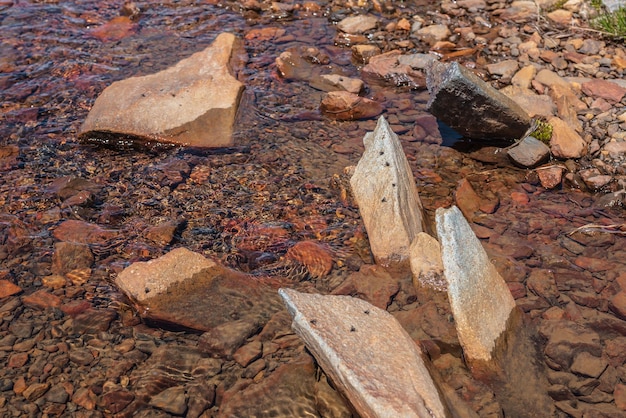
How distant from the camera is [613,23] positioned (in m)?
7.73

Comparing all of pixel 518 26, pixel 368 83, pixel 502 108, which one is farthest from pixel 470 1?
pixel 502 108

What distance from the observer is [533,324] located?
460 cm

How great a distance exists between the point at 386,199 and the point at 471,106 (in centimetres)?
172

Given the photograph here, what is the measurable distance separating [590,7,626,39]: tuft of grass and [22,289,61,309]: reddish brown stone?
262 inches

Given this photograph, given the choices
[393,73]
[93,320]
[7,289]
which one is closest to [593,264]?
[393,73]

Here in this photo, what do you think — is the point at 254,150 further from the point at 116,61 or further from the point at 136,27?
the point at 136,27

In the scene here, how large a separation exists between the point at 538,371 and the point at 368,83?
4360mm

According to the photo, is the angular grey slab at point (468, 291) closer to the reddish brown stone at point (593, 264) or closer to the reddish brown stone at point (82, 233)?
the reddish brown stone at point (593, 264)

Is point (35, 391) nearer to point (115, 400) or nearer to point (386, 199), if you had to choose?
point (115, 400)

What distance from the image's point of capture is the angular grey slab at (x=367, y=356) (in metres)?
3.43

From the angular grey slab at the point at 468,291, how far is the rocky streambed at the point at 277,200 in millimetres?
226

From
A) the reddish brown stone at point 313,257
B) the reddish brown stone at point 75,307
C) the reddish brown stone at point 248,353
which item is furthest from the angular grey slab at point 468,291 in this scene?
the reddish brown stone at point 75,307

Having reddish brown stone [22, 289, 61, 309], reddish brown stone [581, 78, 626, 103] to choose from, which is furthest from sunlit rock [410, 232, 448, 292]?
reddish brown stone [581, 78, 626, 103]

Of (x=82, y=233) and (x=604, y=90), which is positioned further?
(x=604, y=90)
